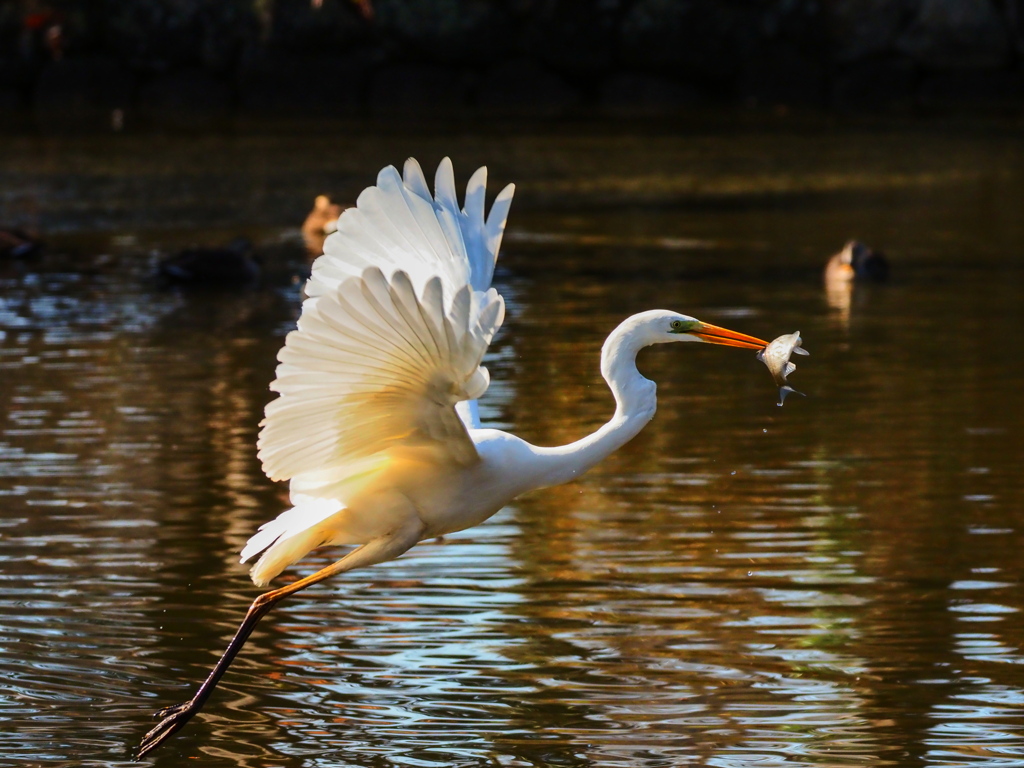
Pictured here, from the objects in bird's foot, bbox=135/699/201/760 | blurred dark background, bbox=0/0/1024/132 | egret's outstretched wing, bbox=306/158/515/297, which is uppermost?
blurred dark background, bbox=0/0/1024/132

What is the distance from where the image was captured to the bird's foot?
4.65 meters

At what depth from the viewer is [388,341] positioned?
13.4 ft

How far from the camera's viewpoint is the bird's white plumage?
3.96 metres

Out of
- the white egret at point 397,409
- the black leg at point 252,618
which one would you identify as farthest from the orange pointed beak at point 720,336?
the black leg at point 252,618

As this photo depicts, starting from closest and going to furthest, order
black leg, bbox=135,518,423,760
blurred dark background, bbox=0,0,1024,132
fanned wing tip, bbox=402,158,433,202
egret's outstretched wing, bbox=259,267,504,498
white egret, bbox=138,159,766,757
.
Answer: egret's outstretched wing, bbox=259,267,504,498 < white egret, bbox=138,159,766,757 < fanned wing tip, bbox=402,158,433,202 < black leg, bbox=135,518,423,760 < blurred dark background, bbox=0,0,1024,132

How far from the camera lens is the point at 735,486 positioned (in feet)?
24.3

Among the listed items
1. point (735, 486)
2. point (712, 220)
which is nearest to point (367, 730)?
point (735, 486)

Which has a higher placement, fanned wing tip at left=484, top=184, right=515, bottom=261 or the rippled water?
fanned wing tip at left=484, top=184, right=515, bottom=261

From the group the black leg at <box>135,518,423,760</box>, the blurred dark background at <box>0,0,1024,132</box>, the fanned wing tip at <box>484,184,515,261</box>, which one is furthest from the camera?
the blurred dark background at <box>0,0,1024,132</box>

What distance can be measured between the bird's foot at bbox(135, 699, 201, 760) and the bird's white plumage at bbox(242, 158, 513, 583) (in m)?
0.46

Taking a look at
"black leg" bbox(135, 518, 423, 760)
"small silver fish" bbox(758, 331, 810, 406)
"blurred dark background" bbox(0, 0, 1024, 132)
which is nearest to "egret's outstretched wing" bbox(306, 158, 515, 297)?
"black leg" bbox(135, 518, 423, 760)

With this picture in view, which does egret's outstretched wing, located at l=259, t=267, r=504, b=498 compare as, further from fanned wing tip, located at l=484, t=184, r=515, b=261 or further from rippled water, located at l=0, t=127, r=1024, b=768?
rippled water, located at l=0, t=127, r=1024, b=768

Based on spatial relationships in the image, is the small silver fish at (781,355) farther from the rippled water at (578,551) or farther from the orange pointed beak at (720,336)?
the rippled water at (578,551)

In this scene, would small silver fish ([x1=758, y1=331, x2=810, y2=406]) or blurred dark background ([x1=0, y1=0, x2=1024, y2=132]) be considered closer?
small silver fish ([x1=758, y1=331, x2=810, y2=406])
